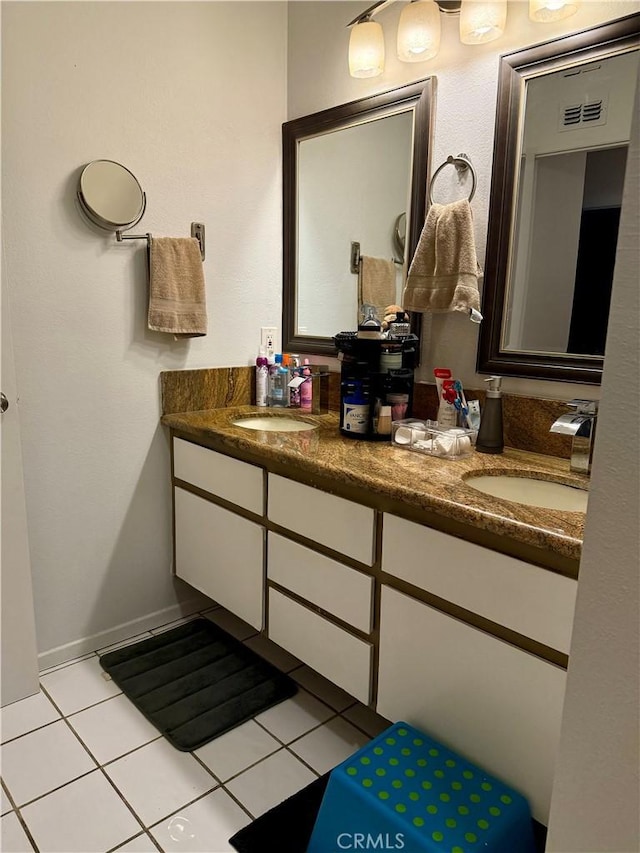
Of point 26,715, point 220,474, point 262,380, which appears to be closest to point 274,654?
point 220,474

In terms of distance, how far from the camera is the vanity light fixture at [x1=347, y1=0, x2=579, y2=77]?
58.7 inches

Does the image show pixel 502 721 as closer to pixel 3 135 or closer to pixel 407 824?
pixel 407 824

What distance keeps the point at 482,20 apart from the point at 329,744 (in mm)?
2032

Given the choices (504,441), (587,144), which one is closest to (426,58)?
(587,144)

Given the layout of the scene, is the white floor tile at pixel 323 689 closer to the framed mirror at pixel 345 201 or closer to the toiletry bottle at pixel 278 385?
the toiletry bottle at pixel 278 385

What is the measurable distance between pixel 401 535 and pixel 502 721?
0.43m

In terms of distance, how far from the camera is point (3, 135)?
5.37ft

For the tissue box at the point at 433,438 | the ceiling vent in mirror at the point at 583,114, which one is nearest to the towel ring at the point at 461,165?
the ceiling vent in mirror at the point at 583,114

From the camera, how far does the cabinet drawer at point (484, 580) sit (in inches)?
42.8

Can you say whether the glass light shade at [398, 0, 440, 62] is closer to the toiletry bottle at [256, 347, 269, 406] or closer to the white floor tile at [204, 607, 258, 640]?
the toiletry bottle at [256, 347, 269, 406]

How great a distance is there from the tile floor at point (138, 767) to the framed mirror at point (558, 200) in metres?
1.19

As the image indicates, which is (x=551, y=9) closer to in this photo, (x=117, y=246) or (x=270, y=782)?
(x=117, y=246)

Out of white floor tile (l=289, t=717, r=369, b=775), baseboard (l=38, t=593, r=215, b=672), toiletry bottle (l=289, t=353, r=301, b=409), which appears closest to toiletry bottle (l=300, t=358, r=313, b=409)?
toiletry bottle (l=289, t=353, r=301, b=409)

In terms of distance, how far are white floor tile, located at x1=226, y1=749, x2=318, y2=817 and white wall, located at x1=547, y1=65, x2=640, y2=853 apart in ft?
3.38
